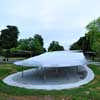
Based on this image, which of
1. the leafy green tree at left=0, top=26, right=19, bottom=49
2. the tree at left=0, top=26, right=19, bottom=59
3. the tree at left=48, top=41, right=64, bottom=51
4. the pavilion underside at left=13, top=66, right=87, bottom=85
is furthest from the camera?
the tree at left=48, top=41, right=64, bottom=51

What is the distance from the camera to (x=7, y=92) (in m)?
8.62

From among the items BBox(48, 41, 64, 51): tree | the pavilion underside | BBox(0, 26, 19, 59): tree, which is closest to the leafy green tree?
BBox(0, 26, 19, 59): tree

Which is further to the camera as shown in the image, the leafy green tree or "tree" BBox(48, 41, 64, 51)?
"tree" BBox(48, 41, 64, 51)

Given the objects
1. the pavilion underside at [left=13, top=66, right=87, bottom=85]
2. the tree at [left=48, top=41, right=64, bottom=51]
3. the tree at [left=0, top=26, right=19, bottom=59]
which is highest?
the tree at [left=0, top=26, right=19, bottom=59]

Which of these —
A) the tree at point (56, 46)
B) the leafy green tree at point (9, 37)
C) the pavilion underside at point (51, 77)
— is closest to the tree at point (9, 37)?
the leafy green tree at point (9, 37)

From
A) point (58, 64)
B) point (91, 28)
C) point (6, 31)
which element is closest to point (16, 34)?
point (6, 31)

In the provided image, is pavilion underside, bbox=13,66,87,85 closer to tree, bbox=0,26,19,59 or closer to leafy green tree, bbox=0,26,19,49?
tree, bbox=0,26,19,59

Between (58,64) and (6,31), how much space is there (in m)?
37.5

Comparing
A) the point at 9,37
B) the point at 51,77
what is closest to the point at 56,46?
the point at 9,37

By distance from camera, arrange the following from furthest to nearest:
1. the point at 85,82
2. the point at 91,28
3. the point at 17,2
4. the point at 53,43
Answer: the point at 53,43, the point at 91,28, the point at 17,2, the point at 85,82

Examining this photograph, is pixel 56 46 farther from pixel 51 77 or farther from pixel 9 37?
pixel 51 77

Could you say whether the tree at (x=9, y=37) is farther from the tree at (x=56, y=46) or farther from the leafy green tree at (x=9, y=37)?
the tree at (x=56, y=46)

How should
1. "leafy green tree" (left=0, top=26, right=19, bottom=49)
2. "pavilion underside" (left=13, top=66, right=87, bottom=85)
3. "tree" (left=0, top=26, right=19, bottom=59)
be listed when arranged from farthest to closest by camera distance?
"leafy green tree" (left=0, top=26, right=19, bottom=49) < "tree" (left=0, top=26, right=19, bottom=59) < "pavilion underside" (left=13, top=66, right=87, bottom=85)

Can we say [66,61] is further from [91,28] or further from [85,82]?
[91,28]
